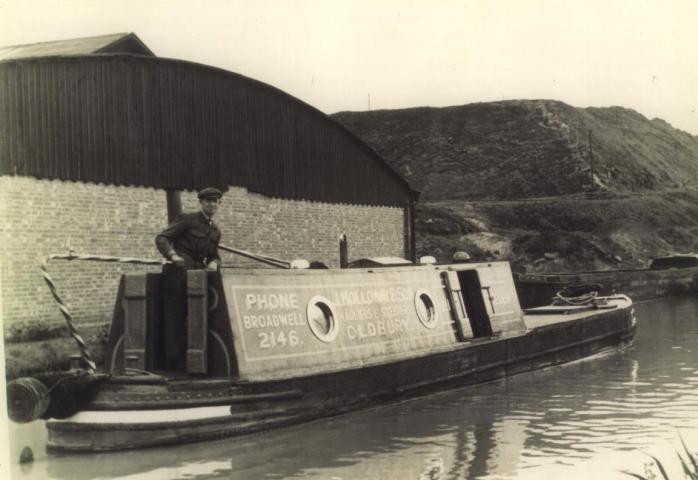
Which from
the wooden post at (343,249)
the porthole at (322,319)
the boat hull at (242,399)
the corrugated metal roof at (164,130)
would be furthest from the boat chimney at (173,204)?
the porthole at (322,319)

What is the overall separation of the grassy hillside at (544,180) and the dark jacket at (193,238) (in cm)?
3124

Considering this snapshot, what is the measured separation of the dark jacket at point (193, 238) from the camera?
392 inches

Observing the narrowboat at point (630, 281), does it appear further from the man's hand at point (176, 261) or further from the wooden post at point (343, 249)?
the man's hand at point (176, 261)

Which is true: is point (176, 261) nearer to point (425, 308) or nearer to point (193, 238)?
point (193, 238)

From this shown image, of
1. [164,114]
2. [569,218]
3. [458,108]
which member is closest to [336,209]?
[164,114]

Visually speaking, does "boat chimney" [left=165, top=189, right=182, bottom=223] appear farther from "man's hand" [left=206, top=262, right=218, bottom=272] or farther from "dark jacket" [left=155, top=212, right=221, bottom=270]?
"man's hand" [left=206, top=262, right=218, bottom=272]

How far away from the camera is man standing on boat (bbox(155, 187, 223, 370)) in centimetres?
985

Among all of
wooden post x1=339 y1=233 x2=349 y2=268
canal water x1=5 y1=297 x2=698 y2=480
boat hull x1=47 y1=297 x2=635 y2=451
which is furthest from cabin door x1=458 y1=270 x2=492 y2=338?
wooden post x1=339 y1=233 x2=349 y2=268

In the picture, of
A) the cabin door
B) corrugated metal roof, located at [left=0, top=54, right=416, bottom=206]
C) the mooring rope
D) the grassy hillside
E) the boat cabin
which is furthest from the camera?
the grassy hillside

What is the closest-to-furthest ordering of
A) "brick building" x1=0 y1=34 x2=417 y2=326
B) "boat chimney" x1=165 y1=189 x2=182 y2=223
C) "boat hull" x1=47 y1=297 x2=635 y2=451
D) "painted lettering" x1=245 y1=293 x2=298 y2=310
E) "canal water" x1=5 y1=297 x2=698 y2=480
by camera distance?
"canal water" x1=5 y1=297 x2=698 y2=480
"boat hull" x1=47 y1=297 x2=635 y2=451
"painted lettering" x1=245 y1=293 x2=298 y2=310
"brick building" x1=0 y1=34 x2=417 y2=326
"boat chimney" x1=165 y1=189 x2=182 y2=223

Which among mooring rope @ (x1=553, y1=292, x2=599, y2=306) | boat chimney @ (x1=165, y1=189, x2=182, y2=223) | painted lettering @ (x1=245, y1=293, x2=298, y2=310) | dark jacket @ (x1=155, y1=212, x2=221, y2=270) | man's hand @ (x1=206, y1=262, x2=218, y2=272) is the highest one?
boat chimney @ (x1=165, y1=189, x2=182, y2=223)

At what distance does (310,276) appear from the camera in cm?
1103

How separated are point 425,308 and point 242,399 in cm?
426

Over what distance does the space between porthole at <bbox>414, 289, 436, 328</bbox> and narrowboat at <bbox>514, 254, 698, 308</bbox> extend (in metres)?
13.9
